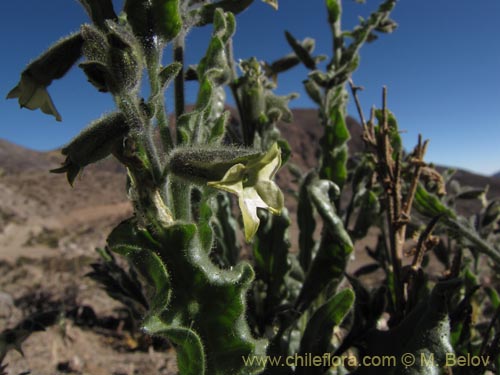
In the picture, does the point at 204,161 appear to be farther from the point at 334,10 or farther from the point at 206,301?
the point at 334,10

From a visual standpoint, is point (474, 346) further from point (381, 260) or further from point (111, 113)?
point (111, 113)

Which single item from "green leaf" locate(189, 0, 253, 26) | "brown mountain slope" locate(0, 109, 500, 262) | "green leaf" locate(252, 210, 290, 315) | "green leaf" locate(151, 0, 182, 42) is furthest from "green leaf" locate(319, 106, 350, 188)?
"brown mountain slope" locate(0, 109, 500, 262)

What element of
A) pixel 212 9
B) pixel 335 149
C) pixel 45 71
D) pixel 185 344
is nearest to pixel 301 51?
pixel 335 149

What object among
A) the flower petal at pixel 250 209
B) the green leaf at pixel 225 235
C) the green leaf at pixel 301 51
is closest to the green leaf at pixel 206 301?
the flower petal at pixel 250 209

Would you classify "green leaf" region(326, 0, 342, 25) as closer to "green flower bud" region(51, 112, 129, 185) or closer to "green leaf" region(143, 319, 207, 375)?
"green flower bud" region(51, 112, 129, 185)

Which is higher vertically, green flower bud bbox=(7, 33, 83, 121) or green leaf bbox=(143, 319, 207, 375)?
green flower bud bbox=(7, 33, 83, 121)

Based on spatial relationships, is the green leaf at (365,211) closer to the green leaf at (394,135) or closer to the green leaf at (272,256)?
the green leaf at (394,135)
